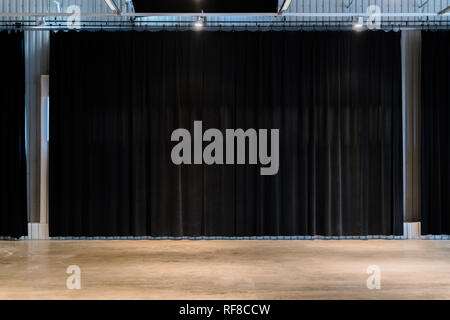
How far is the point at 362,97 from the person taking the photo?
8.88 meters

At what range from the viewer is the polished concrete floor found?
535 cm

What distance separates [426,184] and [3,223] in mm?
7094

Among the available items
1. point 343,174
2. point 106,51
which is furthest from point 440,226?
point 106,51

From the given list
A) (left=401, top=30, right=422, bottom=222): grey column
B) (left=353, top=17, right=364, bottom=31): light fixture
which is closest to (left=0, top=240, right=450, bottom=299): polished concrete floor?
(left=401, top=30, right=422, bottom=222): grey column

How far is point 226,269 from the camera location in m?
6.52

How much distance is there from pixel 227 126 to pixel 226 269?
2.98m

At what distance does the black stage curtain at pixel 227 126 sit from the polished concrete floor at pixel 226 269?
454mm

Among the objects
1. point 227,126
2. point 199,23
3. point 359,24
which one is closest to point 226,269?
point 227,126

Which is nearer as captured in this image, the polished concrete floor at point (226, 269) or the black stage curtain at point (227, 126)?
the polished concrete floor at point (226, 269)

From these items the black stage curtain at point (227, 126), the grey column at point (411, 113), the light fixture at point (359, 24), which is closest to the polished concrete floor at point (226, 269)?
the black stage curtain at point (227, 126)

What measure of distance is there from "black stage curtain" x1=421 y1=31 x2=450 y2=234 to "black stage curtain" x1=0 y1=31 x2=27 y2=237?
669 cm

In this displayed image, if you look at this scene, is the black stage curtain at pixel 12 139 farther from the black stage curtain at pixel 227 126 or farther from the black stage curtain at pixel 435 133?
the black stage curtain at pixel 435 133

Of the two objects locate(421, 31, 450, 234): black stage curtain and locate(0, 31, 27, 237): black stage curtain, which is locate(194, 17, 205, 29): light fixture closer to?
locate(0, 31, 27, 237): black stage curtain

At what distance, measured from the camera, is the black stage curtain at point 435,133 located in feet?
29.0
